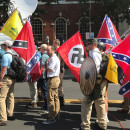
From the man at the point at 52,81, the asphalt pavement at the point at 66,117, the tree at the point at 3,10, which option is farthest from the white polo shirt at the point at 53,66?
the tree at the point at 3,10

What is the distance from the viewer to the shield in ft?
14.9

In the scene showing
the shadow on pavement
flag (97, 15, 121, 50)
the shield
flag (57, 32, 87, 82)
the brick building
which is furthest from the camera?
the brick building

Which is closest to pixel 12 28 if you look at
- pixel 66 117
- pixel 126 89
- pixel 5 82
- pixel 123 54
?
pixel 5 82

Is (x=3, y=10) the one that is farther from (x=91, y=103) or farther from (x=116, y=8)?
(x=91, y=103)

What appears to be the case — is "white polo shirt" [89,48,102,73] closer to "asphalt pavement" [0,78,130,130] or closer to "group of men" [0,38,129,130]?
"group of men" [0,38,129,130]

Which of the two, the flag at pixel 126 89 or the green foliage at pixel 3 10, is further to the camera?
the green foliage at pixel 3 10

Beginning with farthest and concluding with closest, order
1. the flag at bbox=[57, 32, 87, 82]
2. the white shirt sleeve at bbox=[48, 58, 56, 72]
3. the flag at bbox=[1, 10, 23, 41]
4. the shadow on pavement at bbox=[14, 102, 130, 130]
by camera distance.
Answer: the flag at bbox=[1, 10, 23, 41] → the flag at bbox=[57, 32, 87, 82] → the white shirt sleeve at bbox=[48, 58, 56, 72] → the shadow on pavement at bbox=[14, 102, 130, 130]

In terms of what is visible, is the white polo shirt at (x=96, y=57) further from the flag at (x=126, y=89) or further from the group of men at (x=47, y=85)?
the group of men at (x=47, y=85)

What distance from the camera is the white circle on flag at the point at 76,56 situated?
577 cm

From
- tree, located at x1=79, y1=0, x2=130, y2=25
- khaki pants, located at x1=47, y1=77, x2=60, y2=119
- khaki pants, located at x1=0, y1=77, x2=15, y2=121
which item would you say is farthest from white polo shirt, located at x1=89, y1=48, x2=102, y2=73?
tree, located at x1=79, y1=0, x2=130, y2=25

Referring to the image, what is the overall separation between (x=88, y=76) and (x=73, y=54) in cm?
128

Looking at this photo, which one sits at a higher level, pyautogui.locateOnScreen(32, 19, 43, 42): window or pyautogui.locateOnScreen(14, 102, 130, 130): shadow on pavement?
pyautogui.locateOnScreen(32, 19, 43, 42): window

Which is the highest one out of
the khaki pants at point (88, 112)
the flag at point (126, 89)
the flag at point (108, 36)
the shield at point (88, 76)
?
the flag at point (108, 36)

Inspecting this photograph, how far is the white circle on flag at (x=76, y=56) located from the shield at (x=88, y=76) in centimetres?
90
